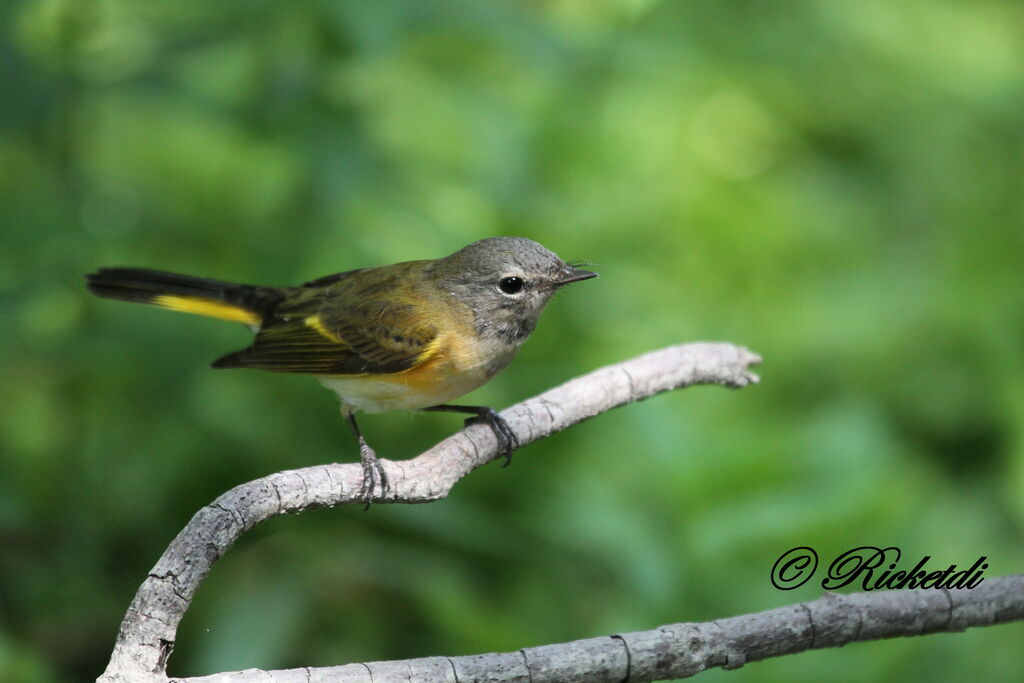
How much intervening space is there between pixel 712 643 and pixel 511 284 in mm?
1473

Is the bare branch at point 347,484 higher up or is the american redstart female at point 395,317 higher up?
the american redstart female at point 395,317

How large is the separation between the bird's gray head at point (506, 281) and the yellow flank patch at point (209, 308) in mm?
928

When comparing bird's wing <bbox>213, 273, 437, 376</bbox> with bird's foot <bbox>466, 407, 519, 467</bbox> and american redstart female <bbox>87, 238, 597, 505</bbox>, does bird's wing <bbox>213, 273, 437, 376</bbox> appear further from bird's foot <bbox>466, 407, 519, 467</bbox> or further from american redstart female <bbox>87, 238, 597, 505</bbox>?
bird's foot <bbox>466, 407, 519, 467</bbox>

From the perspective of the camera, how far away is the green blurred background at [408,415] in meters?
4.01

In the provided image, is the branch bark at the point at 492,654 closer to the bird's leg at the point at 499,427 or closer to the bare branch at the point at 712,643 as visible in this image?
the bare branch at the point at 712,643

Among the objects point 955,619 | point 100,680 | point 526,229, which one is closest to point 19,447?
point 526,229

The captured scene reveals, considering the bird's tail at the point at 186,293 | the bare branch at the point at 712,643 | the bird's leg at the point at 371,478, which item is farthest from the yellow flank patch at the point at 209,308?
the bare branch at the point at 712,643

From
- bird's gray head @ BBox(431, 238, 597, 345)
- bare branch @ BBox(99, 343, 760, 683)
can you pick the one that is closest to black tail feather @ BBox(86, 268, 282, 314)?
bird's gray head @ BBox(431, 238, 597, 345)

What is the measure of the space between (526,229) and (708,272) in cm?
155

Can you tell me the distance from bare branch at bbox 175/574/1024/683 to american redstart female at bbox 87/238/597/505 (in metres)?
1.00

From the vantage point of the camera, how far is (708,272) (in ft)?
19.9

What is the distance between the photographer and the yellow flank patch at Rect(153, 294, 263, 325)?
161 inches

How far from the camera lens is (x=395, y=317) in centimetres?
389

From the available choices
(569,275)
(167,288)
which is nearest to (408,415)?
(167,288)
